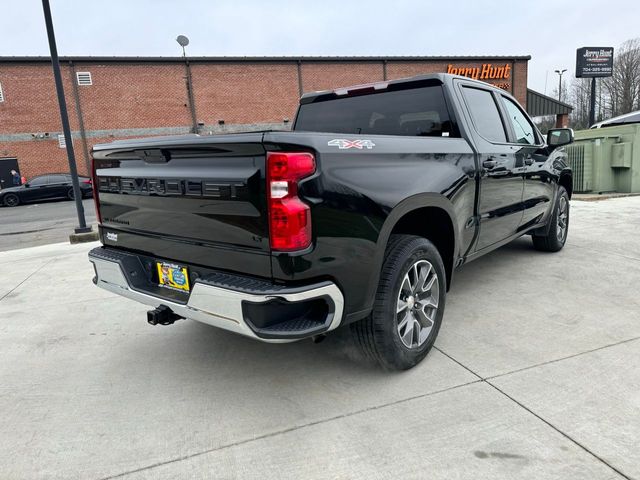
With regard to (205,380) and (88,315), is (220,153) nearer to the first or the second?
(205,380)

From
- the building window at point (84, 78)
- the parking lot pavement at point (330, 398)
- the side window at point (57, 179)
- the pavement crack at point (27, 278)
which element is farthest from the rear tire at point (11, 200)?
the parking lot pavement at point (330, 398)

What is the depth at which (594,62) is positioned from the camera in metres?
33.6

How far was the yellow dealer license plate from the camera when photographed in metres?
2.67

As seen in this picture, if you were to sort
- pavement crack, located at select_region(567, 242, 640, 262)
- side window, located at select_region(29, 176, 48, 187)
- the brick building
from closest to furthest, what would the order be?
pavement crack, located at select_region(567, 242, 640, 262)
side window, located at select_region(29, 176, 48, 187)
the brick building

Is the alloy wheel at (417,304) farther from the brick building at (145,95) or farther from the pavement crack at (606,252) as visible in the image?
the brick building at (145,95)

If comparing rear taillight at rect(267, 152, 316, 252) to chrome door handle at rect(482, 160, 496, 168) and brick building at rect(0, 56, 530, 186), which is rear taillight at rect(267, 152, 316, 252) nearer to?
chrome door handle at rect(482, 160, 496, 168)

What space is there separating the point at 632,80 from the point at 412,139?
58.1 m

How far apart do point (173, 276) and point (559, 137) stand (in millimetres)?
4402

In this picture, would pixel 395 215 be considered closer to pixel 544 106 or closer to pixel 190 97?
pixel 190 97

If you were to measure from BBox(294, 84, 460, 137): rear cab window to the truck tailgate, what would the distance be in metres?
1.78

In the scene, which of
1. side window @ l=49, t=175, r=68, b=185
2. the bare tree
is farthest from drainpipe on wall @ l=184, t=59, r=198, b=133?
the bare tree

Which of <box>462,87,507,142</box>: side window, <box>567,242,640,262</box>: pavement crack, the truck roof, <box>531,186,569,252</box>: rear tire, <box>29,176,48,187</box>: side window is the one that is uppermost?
the truck roof

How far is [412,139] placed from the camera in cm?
287

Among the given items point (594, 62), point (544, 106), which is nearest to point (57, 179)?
point (544, 106)
